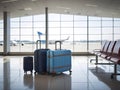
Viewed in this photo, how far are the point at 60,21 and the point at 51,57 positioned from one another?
1394 cm

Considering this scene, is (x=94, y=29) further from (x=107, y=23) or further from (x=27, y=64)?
(x=27, y=64)

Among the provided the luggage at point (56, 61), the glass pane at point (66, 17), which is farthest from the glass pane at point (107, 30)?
the luggage at point (56, 61)

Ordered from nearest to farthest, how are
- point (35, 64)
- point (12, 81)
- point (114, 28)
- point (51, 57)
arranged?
1. point (12, 81)
2. point (51, 57)
3. point (35, 64)
4. point (114, 28)

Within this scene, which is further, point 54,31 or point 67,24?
point 54,31

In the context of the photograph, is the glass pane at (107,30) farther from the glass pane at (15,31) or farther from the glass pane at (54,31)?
the glass pane at (15,31)

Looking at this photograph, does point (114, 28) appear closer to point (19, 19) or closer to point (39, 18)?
point (39, 18)

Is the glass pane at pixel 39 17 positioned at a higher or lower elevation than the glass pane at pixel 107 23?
higher

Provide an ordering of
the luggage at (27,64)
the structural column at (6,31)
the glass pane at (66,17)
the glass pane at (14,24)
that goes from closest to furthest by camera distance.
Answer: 1. the luggage at (27,64)
2. the structural column at (6,31)
3. the glass pane at (66,17)
4. the glass pane at (14,24)

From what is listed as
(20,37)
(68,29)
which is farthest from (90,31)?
(20,37)

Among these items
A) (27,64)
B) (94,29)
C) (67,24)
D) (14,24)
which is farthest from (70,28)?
(27,64)

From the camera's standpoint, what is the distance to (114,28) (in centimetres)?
2173

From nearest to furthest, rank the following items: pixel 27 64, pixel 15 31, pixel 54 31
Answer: pixel 27 64 → pixel 54 31 → pixel 15 31

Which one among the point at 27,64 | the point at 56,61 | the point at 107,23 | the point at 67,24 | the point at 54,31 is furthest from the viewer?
the point at 54,31

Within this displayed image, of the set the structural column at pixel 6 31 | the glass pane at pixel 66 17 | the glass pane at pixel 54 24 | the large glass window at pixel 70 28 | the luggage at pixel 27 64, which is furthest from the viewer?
the glass pane at pixel 54 24
